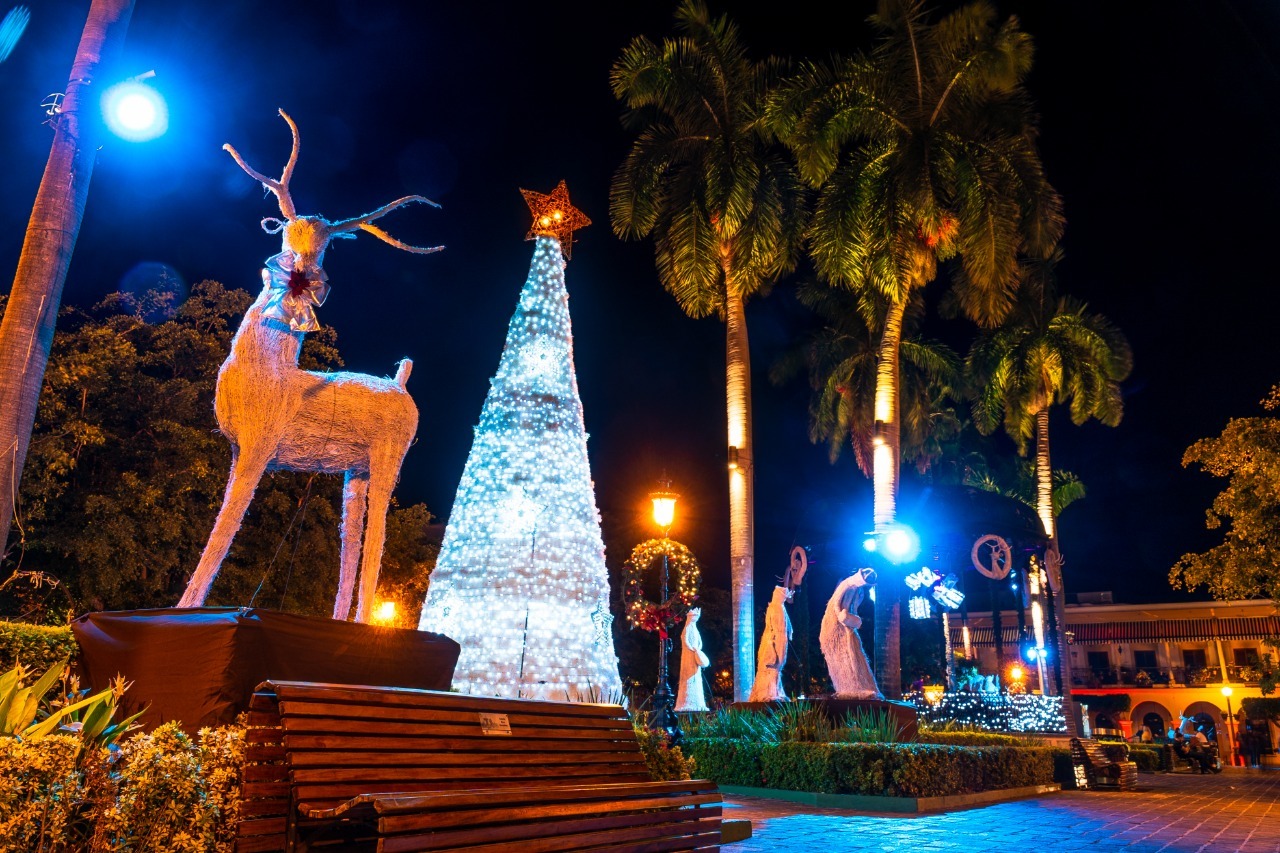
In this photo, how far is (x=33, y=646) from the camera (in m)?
6.89

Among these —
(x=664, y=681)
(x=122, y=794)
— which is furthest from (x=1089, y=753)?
(x=122, y=794)

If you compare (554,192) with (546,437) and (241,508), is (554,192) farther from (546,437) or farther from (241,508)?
(241,508)

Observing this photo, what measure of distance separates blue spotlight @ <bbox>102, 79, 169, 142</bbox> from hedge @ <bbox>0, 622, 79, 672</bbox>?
4.03 m

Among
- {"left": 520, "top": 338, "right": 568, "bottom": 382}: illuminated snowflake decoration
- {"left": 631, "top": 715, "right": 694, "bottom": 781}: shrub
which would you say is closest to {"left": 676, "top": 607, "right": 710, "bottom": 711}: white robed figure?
{"left": 520, "top": 338, "right": 568, "bottom": 382}: illuminated snowflake decoration

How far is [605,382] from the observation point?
3381 cm

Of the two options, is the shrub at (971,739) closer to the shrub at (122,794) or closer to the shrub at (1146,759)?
the shrub at (1146,759)

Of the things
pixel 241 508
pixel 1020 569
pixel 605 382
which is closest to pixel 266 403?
pixel 241 508

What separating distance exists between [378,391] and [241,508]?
1.46 metres

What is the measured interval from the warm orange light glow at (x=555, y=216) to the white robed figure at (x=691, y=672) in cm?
787

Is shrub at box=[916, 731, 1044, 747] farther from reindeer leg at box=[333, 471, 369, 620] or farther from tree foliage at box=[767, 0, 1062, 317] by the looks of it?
reindeer leg at box=[333, 471, 369, 620]

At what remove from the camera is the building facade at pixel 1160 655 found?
44781 millimetres

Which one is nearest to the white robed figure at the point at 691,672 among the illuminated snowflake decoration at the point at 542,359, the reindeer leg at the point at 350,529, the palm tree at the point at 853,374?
the illuminated snowflake decoration at the point at 542,359

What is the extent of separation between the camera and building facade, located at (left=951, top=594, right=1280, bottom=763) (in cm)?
4478

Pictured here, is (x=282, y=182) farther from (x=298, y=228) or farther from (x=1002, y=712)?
(x=1002, y=712)
